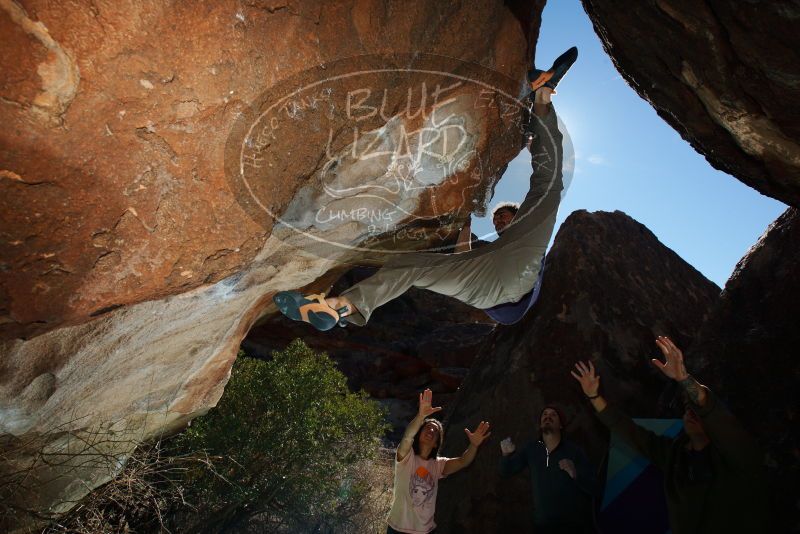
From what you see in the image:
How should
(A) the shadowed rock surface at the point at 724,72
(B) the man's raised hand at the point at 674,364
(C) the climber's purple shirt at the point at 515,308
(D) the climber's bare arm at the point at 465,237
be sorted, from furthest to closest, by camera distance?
(D) the climber's bare arm at the point at 465,237
(C) the climber's purple shirt at the point at 515,308
(B) the man's raised hand at the point at 674,364
(A) the shadowed rock surface at the point at 724,72

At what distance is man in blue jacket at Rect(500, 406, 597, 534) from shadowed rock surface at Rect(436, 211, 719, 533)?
128 centimetres

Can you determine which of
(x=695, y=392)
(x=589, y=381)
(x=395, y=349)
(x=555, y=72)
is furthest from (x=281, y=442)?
(x=395, y=349)

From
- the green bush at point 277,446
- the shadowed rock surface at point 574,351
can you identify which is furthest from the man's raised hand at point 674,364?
the green bush at point 277,446

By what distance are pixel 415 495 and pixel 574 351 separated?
307 cm

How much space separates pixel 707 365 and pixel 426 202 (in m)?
3.70

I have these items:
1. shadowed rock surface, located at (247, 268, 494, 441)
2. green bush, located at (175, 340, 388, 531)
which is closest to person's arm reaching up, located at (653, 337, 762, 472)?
green bush, located at (175, 340, 388, 531)

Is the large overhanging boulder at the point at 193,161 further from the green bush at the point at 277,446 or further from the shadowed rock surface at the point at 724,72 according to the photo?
the green bush at the point at 277,446

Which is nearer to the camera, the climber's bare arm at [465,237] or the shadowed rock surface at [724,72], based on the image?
the shadowed rock surface at [724,72]

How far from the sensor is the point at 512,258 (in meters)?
3.71

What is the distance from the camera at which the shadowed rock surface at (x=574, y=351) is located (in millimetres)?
4969

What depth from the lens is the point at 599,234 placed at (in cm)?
689

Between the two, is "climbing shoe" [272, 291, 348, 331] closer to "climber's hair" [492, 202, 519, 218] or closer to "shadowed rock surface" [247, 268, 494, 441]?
"climber's hair" [492, 202, 519, 218]

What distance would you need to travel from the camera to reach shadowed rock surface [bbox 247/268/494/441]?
14930 mm

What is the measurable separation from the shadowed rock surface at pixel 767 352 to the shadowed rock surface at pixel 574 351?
615 mm
